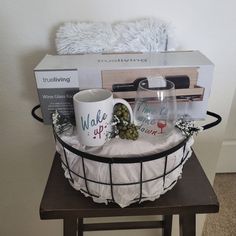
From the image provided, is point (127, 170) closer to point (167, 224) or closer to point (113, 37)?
point (113, 37)

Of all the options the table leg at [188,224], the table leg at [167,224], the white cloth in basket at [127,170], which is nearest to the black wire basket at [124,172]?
the white cloth in basket at [127,170]

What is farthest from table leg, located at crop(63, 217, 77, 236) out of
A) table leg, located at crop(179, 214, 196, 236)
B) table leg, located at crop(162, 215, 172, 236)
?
table leg, located at crop(162, 215, 172, 236)

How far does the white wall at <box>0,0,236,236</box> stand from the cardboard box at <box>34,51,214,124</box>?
12cm

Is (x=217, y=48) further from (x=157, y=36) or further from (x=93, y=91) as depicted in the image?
(x=93, y=91)

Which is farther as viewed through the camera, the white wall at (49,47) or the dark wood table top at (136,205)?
the white wall at (49,47)

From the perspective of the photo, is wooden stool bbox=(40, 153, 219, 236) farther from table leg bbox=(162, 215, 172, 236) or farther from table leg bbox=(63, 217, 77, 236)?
table leg bbox=(162, 215, 172, 236)

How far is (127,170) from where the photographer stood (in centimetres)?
39

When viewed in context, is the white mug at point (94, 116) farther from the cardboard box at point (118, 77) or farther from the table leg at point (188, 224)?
the table leg at point (188, 224)

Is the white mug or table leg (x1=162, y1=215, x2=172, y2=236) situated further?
table leg (x1=162, y1=215, x2=172, y2=236)

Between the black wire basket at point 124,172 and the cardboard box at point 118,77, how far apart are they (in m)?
0.08

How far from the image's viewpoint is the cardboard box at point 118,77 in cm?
46

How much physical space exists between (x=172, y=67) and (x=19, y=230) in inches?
31.6

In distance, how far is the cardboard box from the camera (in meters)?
0.46

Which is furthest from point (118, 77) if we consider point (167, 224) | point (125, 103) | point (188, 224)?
point (167, 224)
